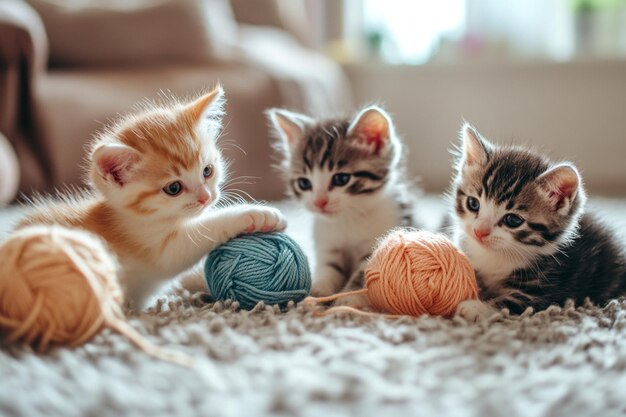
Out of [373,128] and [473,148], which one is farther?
A: [373,128]

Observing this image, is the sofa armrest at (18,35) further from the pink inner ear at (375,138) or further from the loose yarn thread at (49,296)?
the loose yarn thread at (49,296)

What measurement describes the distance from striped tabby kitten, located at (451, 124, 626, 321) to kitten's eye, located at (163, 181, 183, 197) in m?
0.59

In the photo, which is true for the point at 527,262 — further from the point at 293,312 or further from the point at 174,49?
the point at 174,49

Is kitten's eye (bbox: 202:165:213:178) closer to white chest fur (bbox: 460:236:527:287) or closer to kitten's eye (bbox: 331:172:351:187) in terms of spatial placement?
kitten's eye (bbox: 331:172:351:187)

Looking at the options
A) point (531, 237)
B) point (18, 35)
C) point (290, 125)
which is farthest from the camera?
point (18, 35)

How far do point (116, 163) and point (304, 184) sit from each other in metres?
0.55

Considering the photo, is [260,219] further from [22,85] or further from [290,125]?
[22,85]

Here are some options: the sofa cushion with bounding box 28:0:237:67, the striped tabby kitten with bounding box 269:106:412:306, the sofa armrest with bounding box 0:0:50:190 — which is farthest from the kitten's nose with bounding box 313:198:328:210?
the sofa cushion with bounding box 28:0:237:67

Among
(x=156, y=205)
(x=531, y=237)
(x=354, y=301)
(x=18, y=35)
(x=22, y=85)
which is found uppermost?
(x=18, y=35)

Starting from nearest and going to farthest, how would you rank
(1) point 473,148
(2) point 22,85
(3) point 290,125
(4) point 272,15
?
(1) point 473,148 → (3) point 290,125 → (2) point 22,85 → (4) point 272,15

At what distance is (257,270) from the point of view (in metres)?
1.21

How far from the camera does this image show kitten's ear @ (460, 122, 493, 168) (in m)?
1.37

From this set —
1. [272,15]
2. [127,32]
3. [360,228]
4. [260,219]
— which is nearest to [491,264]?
[360,228]

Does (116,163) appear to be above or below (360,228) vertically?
above
